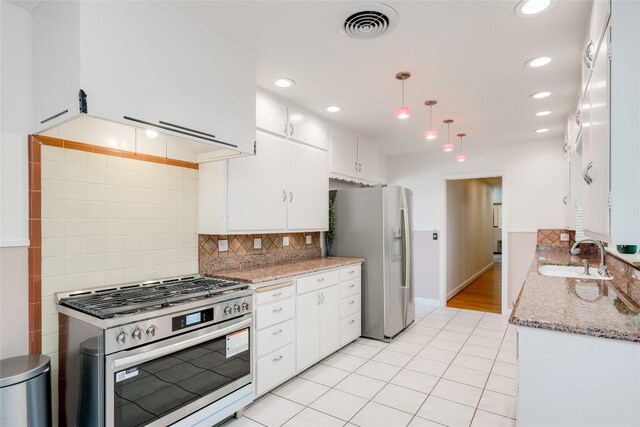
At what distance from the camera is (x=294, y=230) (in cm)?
324

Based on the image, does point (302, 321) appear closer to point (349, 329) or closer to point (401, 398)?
point (349, 329)

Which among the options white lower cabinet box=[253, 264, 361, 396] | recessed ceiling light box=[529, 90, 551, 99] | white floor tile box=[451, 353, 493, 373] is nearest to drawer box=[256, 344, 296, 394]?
white lower cabinet box=[253, 264, 361, 396]

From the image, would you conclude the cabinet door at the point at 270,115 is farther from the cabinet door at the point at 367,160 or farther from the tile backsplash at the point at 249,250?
the cabinet door at the point at 367,160

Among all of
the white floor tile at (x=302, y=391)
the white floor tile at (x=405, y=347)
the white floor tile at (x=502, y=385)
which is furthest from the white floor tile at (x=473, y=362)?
the white floor tile at (x=302, y=391)

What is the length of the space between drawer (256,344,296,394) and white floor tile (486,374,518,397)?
156cm

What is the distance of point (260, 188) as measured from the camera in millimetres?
2863

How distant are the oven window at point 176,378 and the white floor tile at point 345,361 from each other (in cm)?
108

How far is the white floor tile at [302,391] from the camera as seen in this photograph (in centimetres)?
251

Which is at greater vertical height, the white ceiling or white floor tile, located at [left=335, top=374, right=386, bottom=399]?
the white ceiling

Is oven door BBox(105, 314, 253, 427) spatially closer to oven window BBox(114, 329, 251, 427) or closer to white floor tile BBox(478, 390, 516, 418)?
oven window BBox(114, 329, 251, 427)

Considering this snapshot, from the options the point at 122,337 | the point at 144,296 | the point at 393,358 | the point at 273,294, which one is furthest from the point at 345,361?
the point at 122,337

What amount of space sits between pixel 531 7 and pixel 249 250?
2613 millimetres

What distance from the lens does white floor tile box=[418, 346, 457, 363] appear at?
10.5 ft

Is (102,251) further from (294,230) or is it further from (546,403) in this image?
(546,403)
